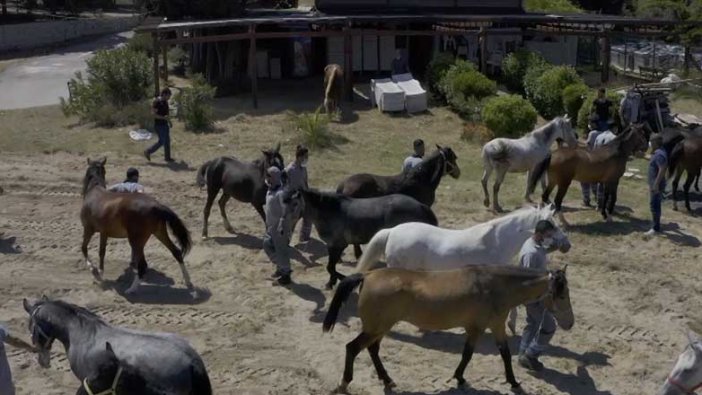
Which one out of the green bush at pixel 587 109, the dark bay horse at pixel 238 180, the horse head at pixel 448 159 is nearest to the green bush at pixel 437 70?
the green bush at pixel 587 109

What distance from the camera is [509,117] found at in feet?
63.6

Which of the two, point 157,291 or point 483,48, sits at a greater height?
point 483,48

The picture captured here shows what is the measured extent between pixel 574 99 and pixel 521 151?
755cm

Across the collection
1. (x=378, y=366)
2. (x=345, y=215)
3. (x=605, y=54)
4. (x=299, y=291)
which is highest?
(x=605, y=54)

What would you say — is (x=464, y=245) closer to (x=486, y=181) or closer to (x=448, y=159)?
(x=448, y=159)

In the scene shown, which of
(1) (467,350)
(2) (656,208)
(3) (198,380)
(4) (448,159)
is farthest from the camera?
(2) (656,208)

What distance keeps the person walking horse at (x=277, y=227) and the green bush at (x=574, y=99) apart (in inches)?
478

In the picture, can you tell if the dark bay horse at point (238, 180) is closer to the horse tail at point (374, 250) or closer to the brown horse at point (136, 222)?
the brown horse at point (136, 222)

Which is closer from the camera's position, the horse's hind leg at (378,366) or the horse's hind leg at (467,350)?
the horse's hind leg at (467,350)

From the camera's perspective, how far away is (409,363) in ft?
29.0

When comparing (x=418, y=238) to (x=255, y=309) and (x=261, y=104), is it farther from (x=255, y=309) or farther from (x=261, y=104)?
(x=261, y=104)

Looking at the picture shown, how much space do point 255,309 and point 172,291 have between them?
1.21 meters

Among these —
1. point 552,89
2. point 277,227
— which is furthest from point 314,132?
point 277,227

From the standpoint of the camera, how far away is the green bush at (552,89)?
21.9 m
